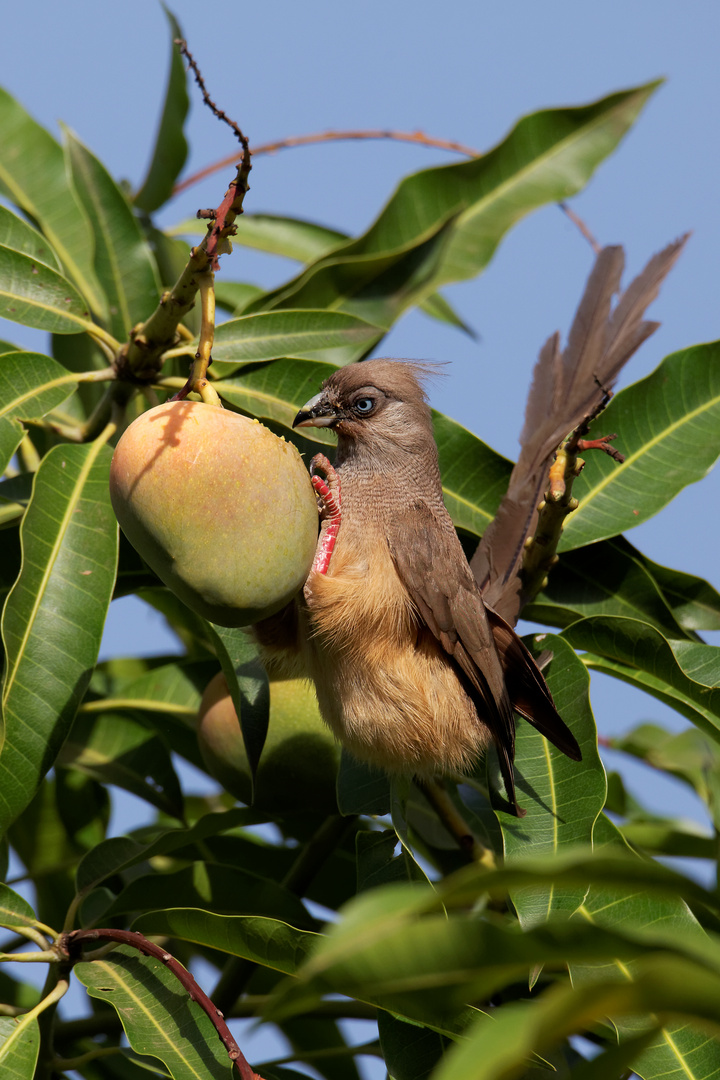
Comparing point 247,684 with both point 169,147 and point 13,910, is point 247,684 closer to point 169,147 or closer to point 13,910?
point 13,910

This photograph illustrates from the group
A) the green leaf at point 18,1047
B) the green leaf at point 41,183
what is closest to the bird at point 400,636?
the green leaf at point 18,1047

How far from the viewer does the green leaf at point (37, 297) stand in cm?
292

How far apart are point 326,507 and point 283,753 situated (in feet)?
2.39

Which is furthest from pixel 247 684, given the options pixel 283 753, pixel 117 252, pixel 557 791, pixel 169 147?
pixel 169 147

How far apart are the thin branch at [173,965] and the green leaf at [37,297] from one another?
1.66m

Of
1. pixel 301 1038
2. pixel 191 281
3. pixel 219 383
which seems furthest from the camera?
pixel 301 1038

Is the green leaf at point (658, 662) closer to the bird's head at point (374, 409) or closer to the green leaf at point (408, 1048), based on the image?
the bird's head at point (374, 409)

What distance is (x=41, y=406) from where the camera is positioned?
2.82m

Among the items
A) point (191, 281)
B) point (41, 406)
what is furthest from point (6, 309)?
point (191, 281)

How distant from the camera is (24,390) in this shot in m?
2.80

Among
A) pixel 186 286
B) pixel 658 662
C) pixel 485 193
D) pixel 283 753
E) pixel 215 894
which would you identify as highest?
pixel 485 193

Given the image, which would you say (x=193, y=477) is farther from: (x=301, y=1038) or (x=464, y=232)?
(x=301, y=1038)

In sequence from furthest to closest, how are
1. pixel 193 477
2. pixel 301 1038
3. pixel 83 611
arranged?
1. pixel 301 1038
2. pixel 83 611
3. pixel 193 477

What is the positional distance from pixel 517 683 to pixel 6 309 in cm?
182
